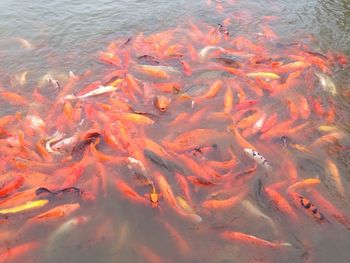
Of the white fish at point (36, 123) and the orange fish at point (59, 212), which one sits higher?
the white fish at point (36, 123)

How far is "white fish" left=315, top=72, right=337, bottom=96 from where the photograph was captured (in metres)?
9.20

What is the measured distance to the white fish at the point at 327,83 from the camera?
9.20m

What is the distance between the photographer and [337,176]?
693 centimetres

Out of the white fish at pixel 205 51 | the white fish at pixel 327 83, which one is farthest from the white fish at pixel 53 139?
the white fish at pixel 327 83

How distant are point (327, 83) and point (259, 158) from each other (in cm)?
369

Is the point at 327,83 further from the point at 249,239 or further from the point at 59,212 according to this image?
the point at 59,212

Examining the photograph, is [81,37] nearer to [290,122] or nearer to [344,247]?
[290,122]

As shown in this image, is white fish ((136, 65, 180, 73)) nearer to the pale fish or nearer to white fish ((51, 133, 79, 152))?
white fish ((51, 133, 79, 152))

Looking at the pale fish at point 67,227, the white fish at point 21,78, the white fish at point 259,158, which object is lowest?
the pale fish at point 67,227

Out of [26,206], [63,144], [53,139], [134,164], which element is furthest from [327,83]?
[26,206]

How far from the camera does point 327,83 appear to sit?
31.0 feet

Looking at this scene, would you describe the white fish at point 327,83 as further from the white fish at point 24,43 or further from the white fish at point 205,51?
the white fish at point 24,43

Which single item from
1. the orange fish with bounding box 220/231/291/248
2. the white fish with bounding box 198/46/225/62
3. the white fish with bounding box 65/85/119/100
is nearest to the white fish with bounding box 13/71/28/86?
the white fish with bounding box 65/85/119/100

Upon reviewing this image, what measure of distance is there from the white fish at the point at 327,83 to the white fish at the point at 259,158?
3252mm
